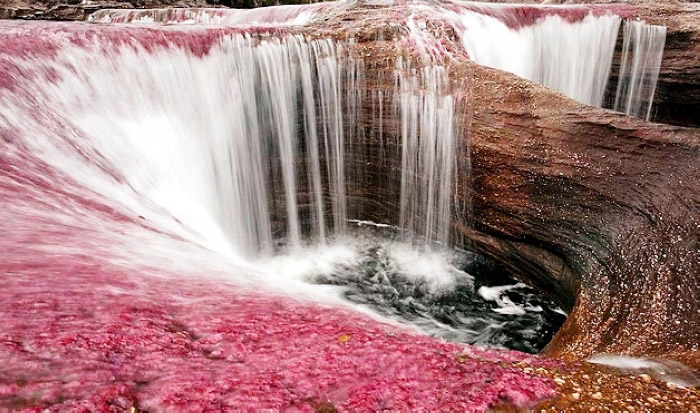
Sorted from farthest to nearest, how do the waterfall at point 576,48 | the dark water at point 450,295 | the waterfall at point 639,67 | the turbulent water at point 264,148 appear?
the waterfall at point 639,67
the waterfall at point 576,48
the dark water at point 450,295
the turbulent water at point 264,148

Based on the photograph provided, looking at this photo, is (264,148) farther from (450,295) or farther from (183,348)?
(183,348)

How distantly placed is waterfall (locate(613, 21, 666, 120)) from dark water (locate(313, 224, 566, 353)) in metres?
9.64

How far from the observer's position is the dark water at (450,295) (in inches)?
268

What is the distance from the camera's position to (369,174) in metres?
8.51

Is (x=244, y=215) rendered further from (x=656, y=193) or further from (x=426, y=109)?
(x=656, y=193)

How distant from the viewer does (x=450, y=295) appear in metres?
7.62

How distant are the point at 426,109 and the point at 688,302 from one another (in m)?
4.47

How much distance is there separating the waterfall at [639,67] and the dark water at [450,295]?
964 cm

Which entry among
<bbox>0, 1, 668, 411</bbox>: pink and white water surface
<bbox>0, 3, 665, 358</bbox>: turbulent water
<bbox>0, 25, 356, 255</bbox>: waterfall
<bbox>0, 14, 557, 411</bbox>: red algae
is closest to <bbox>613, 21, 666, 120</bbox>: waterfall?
<bbox>0, 3, 665, 358</bbox>: turbulent water

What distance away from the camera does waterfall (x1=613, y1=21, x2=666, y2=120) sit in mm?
12891

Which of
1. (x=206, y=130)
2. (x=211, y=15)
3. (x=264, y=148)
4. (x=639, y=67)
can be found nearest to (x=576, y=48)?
(x=639, y=67)

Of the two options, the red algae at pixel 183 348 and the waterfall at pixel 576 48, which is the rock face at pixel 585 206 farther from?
the waterfall at pixel 576 48

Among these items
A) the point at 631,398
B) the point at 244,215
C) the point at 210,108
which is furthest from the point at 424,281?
the point at 631,398

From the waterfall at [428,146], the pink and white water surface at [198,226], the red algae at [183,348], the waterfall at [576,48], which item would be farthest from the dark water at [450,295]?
the waterfall at [576,48]
